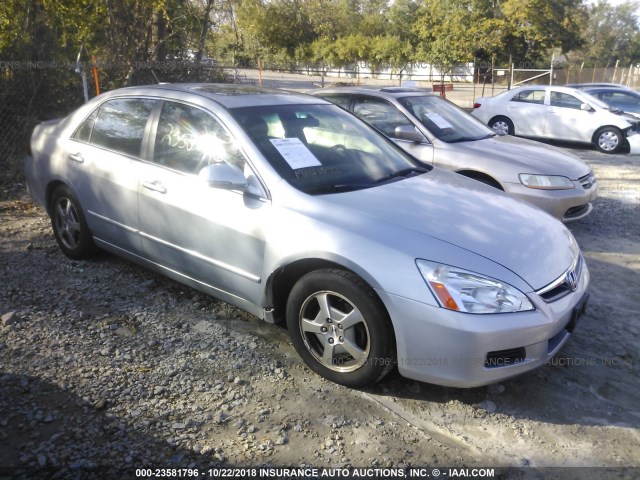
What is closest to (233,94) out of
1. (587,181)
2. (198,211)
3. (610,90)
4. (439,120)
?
(198,211)

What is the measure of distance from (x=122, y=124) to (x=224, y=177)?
62.3 inches

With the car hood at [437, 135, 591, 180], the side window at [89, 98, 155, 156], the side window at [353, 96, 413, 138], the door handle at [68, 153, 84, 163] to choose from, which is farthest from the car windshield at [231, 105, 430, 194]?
the side window at [353, 96, 413, 138]

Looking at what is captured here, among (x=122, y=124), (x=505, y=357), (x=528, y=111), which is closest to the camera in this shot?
(x=505, y=357)

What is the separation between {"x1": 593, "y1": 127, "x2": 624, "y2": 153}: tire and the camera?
11398mm

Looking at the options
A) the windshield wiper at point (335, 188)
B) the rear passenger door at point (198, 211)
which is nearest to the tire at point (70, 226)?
the rear passenger door at point (198, 211)

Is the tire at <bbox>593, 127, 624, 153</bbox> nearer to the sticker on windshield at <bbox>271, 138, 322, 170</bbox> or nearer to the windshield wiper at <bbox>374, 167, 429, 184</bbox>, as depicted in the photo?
the windshield wiper at <bbox>374, 167, 429, 184</bbox>

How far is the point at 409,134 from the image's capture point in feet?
19.8

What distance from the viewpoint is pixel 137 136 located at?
4277 mm

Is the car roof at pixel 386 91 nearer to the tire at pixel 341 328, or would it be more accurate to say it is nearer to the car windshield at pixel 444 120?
the car windshield at pixel 444 120

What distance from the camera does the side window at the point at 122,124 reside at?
4.29 m

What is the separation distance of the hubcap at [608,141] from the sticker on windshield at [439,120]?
263 inches

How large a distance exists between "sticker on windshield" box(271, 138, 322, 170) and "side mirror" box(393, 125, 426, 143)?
2.52 metres

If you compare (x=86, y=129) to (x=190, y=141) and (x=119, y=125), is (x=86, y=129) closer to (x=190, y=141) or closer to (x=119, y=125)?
(x=119, y=125)

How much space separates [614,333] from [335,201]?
2.26 m
